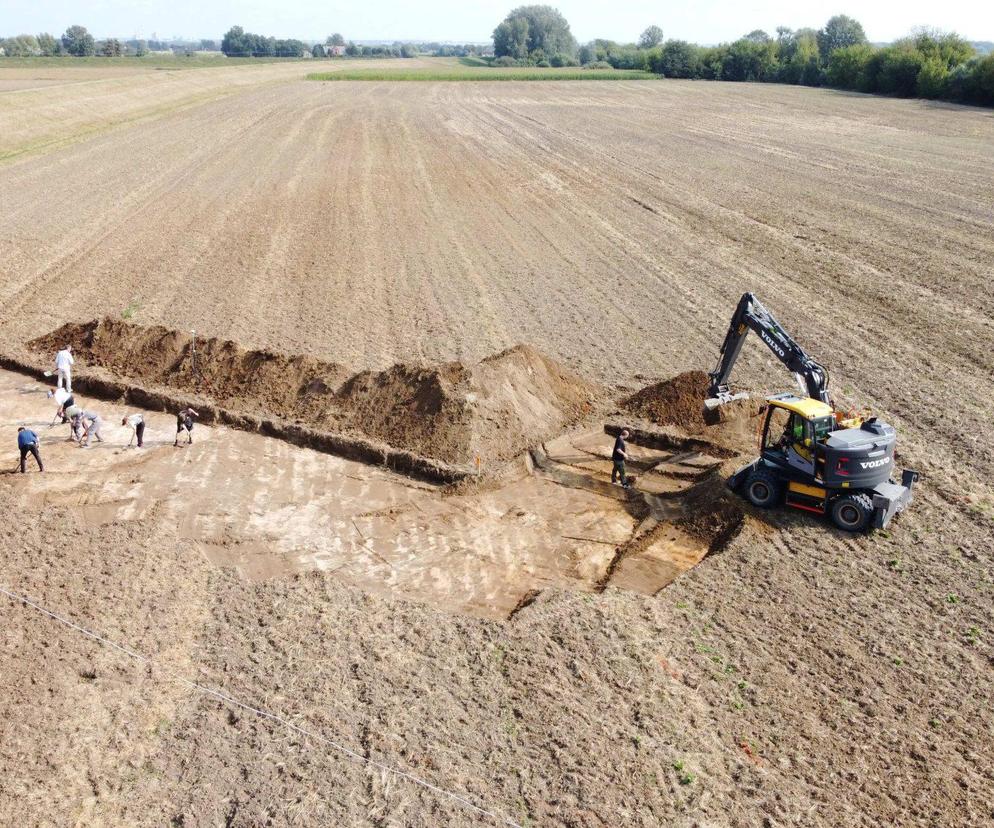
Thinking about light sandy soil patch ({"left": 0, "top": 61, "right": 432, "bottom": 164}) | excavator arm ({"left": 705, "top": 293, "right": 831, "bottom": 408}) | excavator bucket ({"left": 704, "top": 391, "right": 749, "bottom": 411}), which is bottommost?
excavator bucket ({"left": 704, "top": 391, "right": 749, "bottom": 411})

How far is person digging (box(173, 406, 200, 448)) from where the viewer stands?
16994 mm

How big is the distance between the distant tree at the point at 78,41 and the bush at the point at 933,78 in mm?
155424

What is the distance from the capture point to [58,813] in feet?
29.1

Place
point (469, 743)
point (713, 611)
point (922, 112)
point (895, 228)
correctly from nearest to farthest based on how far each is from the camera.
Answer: point (469, 743) < point (713, 611) < point (895, 228) < point (922, 112)

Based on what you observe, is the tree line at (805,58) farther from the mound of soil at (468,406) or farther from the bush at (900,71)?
the mound of soil at (468,406)

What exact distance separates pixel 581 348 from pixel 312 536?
9881 mm

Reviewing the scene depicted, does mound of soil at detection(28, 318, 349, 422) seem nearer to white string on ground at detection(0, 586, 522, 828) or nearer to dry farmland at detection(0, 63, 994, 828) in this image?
dry farmland at detection(0, 63, 994, 828)

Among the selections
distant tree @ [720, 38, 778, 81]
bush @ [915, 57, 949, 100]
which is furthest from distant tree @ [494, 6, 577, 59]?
bush @ [915, 57, 949, 100]

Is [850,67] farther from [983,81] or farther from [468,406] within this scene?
[468,406]

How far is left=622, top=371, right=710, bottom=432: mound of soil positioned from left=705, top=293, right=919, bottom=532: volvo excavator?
2.84 metres

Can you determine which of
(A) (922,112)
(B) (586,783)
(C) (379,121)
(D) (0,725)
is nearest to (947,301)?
(B) (586,783)

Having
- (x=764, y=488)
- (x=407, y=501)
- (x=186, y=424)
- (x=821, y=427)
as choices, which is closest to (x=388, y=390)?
(x=407, y=501)

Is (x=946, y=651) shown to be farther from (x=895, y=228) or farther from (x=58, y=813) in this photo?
(x=895, y=228)

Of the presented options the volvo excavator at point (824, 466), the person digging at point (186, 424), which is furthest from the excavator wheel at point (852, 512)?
the person digging at point (186, 424)
